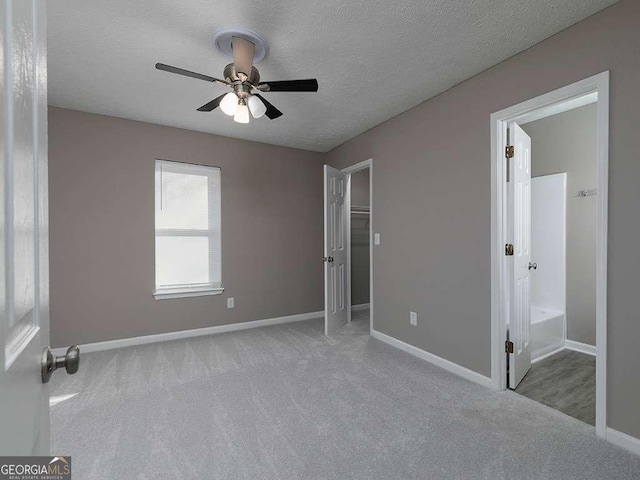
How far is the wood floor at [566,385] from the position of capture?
2.16 meters

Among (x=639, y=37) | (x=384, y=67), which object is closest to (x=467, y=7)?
(x=384, y=67)

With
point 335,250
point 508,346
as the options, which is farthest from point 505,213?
point 335,250

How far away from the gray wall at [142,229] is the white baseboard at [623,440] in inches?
134

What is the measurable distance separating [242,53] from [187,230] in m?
2.36

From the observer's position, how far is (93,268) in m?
3.29

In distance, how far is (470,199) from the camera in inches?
103

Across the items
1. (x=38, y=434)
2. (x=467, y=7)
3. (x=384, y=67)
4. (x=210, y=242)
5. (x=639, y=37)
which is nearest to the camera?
(x=38, y=434)

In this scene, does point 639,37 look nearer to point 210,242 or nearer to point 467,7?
point 467,7

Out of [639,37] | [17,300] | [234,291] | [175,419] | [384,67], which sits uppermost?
[384,67]

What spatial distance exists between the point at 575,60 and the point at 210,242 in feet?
12.5

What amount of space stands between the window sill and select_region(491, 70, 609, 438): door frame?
3087mm

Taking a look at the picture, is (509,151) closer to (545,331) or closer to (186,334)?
(545,331)

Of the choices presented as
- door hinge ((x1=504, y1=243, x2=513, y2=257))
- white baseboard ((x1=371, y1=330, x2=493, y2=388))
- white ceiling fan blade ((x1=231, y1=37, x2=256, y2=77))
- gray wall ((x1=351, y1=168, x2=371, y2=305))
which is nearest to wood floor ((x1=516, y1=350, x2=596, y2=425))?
white baseboard ((x1=371, y1=330, x2=493, y2=388))

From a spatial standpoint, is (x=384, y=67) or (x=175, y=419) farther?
(x=384, y=67)
